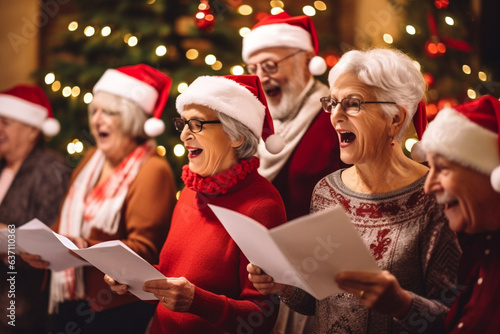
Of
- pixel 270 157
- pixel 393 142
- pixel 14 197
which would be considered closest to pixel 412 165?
pixel 393 142

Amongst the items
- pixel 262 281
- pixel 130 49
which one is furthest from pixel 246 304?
pixel 130 49

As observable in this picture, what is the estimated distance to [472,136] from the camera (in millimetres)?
1653

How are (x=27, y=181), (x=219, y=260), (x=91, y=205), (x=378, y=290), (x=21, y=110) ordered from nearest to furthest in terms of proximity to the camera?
(x=378, y=290) < (x=219, y=260) < (x=91, y=205) < (x=27, y=181) < (x=21, y=110)

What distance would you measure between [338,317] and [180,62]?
2595 mm

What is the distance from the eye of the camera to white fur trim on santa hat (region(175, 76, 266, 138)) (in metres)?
2.21

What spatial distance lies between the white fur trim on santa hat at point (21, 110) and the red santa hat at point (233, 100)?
1.71 metres

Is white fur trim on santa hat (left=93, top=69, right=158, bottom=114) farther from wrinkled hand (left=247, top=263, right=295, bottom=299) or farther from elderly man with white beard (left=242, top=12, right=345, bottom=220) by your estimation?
wrinkled hand (left=247, top=263, right=295, bottom=299)

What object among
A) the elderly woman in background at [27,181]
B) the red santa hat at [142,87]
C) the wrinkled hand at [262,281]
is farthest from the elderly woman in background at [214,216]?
the elderly woman in background at [27,181]

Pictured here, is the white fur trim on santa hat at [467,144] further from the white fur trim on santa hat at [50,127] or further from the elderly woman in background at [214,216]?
the white fur trim on santa hat at [50,127]

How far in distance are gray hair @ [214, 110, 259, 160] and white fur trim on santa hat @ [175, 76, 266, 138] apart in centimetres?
2

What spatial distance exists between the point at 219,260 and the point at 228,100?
58 cm

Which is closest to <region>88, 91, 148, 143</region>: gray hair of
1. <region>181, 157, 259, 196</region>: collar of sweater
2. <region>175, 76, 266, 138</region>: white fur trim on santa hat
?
<region>175, 76, 266, 138</region>: white fur trim on santa hat

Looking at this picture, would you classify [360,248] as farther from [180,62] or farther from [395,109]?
[180,62]

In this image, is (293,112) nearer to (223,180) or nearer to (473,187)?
(223,180)
